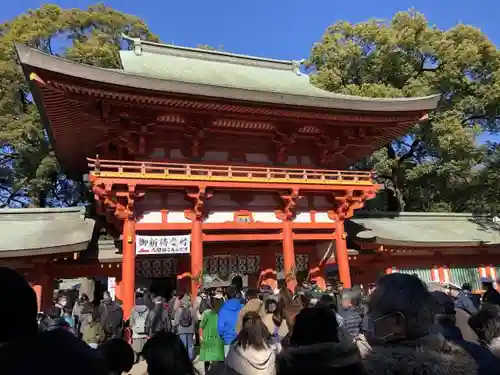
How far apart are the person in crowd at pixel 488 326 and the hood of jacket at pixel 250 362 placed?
5.90ft

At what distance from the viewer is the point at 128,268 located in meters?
11.8

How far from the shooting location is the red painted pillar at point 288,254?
13.3m

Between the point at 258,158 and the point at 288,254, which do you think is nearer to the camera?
the point at 288,254

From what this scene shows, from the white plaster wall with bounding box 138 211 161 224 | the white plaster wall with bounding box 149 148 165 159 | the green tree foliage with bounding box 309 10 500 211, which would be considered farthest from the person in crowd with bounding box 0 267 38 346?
the green tree foliage with bounding box 309 10 500 211

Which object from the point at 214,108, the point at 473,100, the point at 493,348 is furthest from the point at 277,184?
the point at 473,100

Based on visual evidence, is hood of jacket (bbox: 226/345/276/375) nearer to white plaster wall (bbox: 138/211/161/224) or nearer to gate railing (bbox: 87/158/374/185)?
gate railing (bbox: 87/158/374/185)

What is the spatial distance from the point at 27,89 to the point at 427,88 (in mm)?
22055

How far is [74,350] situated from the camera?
63.9 inches

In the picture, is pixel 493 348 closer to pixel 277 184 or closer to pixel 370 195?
pixel 277 184

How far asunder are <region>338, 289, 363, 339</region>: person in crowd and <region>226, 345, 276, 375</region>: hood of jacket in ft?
7.91

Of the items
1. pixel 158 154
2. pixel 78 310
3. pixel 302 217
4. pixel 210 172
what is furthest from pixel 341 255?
pixel 78 310

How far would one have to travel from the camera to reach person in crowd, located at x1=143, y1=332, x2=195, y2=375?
8.89 ft

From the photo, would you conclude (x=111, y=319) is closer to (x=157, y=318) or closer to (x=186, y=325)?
(x=157, y=318)

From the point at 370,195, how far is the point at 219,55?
30.1 ft
